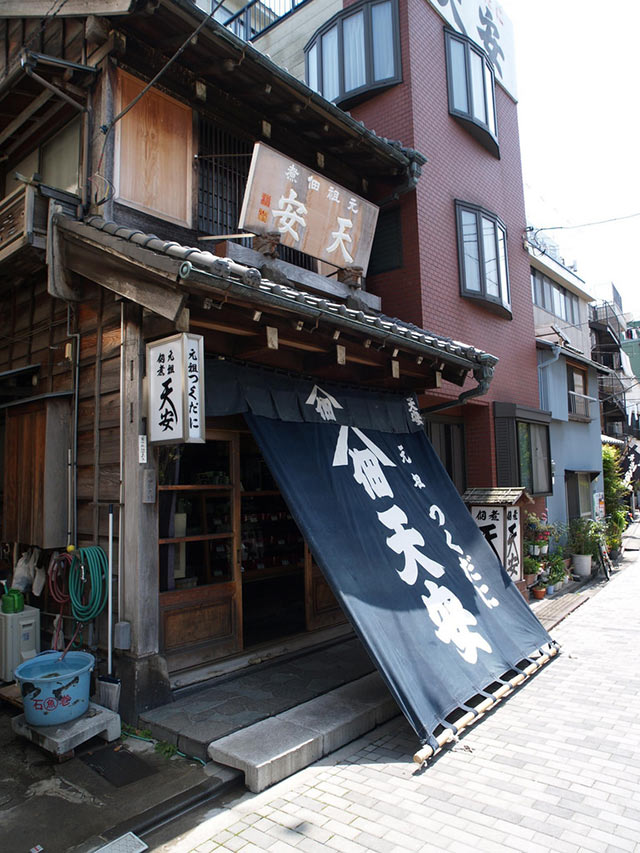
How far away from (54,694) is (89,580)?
A: 1.36m

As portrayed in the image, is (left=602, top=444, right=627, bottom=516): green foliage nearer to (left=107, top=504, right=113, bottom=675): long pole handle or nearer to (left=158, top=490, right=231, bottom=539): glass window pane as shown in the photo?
(left=158, top=490, right=231, bottom=539): glass window pane

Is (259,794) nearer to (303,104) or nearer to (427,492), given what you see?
(427,492)

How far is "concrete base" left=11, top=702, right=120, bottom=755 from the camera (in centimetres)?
512

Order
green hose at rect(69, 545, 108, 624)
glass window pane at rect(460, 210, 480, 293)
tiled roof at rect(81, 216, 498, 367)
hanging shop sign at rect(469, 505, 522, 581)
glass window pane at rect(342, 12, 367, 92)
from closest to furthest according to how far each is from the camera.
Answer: tiled roof at rect(81, 216, 498, 367) → green hose at rect(69, 545, 108, 624) → hanging shop sign at rect(469, 505, 522, 581) → glass window pane at rect(342, 12, 367, 92) → glass window pane at rect(460, 210, 480, 293)

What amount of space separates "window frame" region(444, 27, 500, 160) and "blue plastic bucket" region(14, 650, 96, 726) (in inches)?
511

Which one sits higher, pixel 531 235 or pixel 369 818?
pixel 531 235

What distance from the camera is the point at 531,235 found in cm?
1577

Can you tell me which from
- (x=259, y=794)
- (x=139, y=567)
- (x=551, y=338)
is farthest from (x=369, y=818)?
(x=551, y=338)

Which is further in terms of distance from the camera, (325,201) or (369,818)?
(325,201)

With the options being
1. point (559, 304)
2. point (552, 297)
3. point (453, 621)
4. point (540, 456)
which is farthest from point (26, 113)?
point (559, 304)

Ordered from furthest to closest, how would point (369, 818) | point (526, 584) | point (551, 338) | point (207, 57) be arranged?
point (551, 338) → point (526, 584) → point (207, 57) → point (369, 818)

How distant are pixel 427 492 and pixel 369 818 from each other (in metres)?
4.85

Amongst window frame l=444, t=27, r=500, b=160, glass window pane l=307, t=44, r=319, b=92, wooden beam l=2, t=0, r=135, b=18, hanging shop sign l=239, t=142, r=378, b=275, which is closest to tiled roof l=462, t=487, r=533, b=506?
hanging shop sign l=239, t=142, r=378, b=275

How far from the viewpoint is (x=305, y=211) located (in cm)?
875
